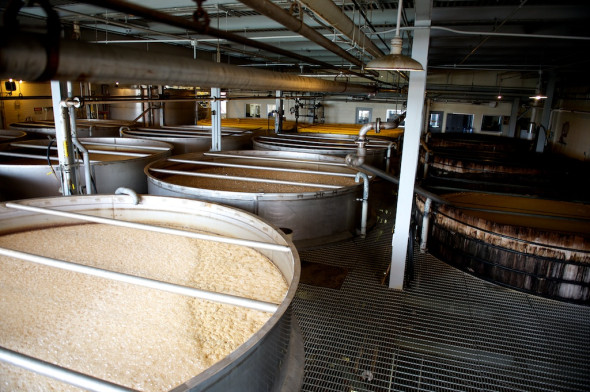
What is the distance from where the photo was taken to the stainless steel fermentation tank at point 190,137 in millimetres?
9422

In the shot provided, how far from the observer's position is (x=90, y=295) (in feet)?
8.70

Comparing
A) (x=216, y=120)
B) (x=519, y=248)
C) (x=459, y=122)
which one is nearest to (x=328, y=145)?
(x=216, y=120)

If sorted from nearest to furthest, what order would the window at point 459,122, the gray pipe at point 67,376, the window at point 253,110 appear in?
the gray pipe at point 67,376 < the window at point 459,122 < the window at point 253,110

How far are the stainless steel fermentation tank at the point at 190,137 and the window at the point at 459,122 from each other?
33.3 feet

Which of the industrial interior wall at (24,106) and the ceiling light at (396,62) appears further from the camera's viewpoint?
the industrial interior wall at (24,106)

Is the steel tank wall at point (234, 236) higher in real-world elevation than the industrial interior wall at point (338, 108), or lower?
lower

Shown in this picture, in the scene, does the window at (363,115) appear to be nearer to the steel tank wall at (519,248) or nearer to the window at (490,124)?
the window at (490,124)

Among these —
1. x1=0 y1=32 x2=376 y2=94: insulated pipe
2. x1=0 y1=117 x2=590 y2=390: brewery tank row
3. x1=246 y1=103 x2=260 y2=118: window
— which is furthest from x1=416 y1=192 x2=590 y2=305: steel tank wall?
x1=246 y1=103 x2=260 y2=118: window

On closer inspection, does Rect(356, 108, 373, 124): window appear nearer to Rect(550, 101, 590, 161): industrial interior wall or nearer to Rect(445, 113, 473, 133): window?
Rect(445, 113, 473, 133): window

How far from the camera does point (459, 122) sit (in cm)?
1809

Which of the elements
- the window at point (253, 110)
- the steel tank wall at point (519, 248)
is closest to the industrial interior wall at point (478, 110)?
the window at point (253, 110)

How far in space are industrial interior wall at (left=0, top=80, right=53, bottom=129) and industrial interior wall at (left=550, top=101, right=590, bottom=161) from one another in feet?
52.4

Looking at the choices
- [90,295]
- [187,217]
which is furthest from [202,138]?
[90,295]

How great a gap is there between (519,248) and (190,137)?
25.8 ft
